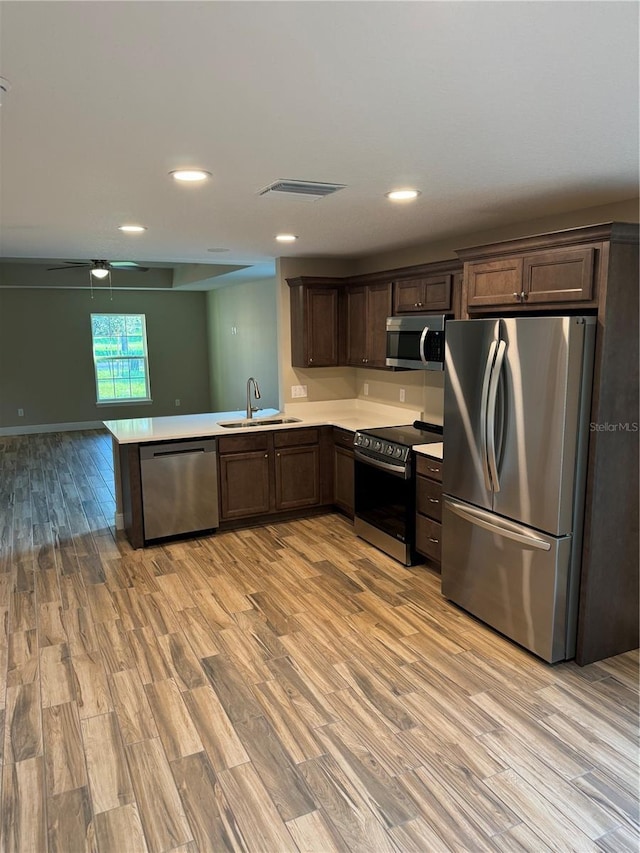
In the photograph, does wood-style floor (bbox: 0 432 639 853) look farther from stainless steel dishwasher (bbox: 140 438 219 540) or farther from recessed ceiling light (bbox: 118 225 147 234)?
recessed ceiling light (bbox: 118 225 147 234)

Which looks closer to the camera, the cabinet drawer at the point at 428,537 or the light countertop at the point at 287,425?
the cabinet drawer at the point at 428,537

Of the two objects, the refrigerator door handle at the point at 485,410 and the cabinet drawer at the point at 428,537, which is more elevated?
the refrigerator door handle at the point at 485,410

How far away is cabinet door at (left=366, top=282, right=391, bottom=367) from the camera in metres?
4.68

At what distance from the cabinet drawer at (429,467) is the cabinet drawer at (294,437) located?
1.41 meters

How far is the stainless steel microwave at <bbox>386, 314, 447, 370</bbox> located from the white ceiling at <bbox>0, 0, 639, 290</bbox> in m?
0.97

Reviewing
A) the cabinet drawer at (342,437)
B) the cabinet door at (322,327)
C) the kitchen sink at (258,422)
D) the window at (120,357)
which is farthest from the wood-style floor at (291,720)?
the window at (120,357)

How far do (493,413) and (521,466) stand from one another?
31 cm

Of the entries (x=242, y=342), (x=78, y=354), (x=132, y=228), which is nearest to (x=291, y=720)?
(x=132, y=228)

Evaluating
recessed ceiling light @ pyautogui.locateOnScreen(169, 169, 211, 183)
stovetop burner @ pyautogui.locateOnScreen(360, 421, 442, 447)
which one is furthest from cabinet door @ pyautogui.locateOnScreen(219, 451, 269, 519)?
recessed ceiling light @ pyautogui.locateOnScreen(169, 169, 211, 183)

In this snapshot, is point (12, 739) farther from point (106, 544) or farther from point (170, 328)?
point (170, 328)

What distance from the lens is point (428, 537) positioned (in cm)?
392

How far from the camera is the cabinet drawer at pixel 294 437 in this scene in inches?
195

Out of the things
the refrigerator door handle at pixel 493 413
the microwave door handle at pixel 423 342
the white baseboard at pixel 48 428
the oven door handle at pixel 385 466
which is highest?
the microwave door handle at pixel 423 342

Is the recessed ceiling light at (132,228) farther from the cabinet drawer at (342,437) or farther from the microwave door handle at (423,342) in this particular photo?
the cabinet drawer at (342,437)
